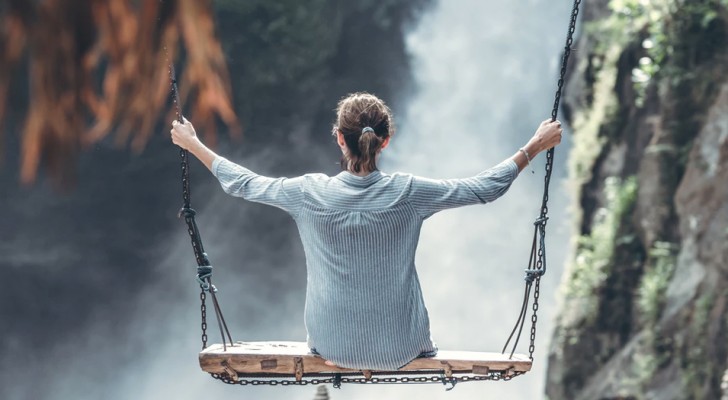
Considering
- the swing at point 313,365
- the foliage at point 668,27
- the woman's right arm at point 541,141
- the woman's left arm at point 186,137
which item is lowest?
the swing at point 313,365

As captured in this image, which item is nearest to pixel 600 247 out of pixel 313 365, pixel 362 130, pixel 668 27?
pixel 668 27

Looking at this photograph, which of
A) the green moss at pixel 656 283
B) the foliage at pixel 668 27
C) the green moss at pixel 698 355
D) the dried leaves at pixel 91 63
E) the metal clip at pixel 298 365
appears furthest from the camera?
the foliage at pixel 668 27

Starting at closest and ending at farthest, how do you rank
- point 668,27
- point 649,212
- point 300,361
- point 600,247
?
1. point 300,361
2. point 668,27
3. point 649,212
4. point 600,247

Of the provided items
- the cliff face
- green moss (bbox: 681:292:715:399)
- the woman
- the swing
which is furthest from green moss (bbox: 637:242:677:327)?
the woman

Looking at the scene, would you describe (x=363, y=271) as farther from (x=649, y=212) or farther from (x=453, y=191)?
(x=649, y=212)

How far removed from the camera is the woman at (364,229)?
404 centimetres

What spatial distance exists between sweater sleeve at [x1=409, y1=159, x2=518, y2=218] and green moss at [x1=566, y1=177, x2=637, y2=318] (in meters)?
7.02

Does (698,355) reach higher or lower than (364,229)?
higher

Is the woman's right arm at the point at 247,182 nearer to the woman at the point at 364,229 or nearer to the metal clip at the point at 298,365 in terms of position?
the woman at the point at 364,229

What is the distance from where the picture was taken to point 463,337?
17125 millimetres

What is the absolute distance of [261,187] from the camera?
416cm

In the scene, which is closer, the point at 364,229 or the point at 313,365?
the point at 364,229

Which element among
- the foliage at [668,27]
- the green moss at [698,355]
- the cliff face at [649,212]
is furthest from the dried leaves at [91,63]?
the foliage at [668,27]

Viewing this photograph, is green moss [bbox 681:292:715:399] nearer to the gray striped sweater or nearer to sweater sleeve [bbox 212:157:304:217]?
the gray striped sweater
